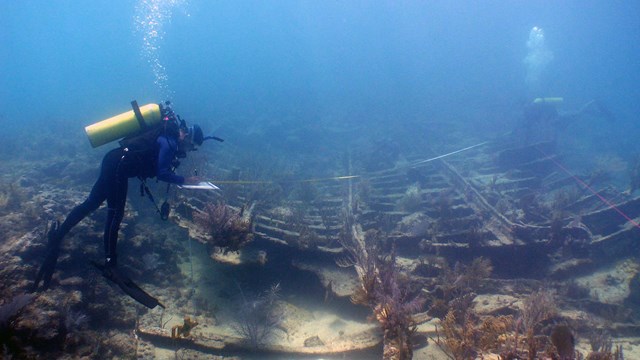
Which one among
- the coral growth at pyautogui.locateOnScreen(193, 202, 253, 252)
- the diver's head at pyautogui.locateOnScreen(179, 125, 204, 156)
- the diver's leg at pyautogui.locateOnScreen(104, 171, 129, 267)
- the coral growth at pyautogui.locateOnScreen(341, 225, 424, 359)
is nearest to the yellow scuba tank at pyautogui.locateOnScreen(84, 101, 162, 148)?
the diver's head at pyautogui.locateOnScreen(179, 125, 204, 156)

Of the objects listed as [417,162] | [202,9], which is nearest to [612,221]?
[417,162]

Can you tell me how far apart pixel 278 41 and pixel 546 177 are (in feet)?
554

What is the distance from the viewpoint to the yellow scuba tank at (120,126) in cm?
538

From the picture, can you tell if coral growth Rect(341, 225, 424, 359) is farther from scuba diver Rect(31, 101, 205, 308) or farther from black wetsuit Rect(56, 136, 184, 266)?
black wetsuit Rect(56, 136, 184, 266)

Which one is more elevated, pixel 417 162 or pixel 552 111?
pixel 552 111

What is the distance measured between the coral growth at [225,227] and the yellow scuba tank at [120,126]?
243 cm

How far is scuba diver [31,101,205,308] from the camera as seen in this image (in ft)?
16.5

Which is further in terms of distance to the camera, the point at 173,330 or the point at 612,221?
the point at 612,221

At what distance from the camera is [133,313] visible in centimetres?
592

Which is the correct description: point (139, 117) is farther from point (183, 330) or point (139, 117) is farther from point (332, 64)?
point (332, 64)

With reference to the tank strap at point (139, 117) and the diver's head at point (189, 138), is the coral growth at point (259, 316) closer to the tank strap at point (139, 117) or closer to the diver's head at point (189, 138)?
the diver's head at point (189, 138)

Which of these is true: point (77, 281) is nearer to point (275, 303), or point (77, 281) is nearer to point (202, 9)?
point (275, 303)

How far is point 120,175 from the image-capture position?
17.3ft

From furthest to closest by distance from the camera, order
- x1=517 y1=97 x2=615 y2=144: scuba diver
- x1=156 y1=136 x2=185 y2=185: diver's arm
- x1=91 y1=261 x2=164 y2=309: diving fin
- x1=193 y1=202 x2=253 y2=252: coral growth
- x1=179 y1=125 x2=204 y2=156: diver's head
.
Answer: x1=517 y1=97 x2=615 y2=144: scuba diver < x1=193 y1=202 x2=253 y2=252: coral growth < x1=179 y1=125 x2=204 y2=156: diver's head < x1=156 y1=136 x2=185 y2=185: diver's arm < x1=91 y1=261 x2=164 y2=309: diving fin
